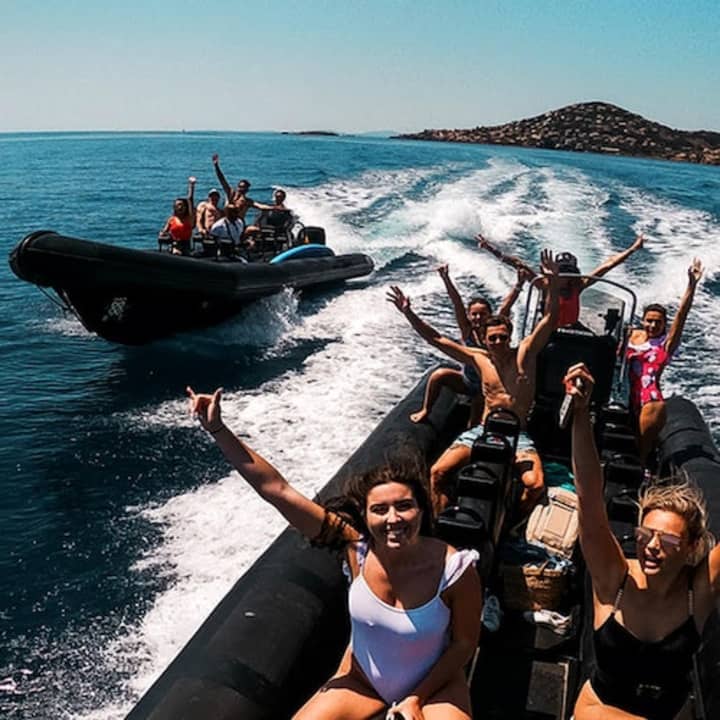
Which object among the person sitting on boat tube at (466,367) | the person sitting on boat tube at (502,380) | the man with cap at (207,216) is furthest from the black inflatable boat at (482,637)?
the man with cap at (207,216)

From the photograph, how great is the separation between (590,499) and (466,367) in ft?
8.88

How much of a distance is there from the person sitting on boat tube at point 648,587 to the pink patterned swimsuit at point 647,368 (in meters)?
2.71

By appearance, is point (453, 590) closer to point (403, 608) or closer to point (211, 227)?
point (403, 608)

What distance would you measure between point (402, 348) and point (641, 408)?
4.82 m

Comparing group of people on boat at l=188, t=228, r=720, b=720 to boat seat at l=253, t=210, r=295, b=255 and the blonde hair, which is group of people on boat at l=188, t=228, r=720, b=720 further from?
boat seat at l=253, t=210, r=295, b=255

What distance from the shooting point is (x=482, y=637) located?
3.44m

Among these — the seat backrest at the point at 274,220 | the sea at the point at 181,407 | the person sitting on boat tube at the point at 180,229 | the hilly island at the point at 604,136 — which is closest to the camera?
the sea at the point at 181,407

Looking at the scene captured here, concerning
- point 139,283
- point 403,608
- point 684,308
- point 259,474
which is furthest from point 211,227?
point 403,608

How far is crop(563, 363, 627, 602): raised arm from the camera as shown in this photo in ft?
6.89

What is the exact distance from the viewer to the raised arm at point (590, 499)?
2102 mm

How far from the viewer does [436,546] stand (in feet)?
7.68

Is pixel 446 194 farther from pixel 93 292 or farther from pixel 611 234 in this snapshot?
pixel 93 292

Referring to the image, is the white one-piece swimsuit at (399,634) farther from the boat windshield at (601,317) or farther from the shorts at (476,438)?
the boat windshield at (601,317)

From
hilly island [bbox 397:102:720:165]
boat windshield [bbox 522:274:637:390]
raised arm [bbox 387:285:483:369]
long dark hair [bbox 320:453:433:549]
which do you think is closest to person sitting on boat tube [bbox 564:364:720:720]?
long dark hair [bbox 320:453:433:549]
